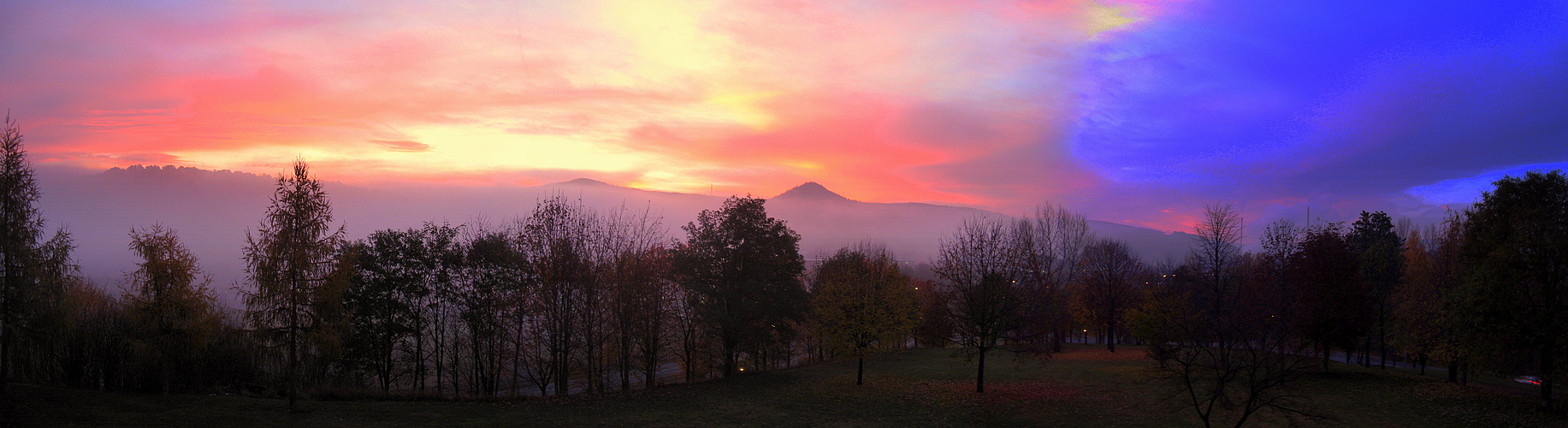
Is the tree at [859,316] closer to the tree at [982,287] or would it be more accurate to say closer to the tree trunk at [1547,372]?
the tree at [982,287]

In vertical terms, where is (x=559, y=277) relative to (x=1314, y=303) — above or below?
above

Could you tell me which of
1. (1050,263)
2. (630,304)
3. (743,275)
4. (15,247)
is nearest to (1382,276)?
(1050,263)

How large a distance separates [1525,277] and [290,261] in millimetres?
Result: 45881

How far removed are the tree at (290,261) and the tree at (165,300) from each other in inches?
130

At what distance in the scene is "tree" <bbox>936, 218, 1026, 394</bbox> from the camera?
31141mm

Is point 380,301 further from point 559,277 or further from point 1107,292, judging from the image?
point 1107,292

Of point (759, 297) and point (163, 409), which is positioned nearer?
point (163, 409)

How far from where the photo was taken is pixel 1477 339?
24625 millimetres

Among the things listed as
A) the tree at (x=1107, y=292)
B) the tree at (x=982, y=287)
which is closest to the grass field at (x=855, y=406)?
the tree at (x=982, y=287)

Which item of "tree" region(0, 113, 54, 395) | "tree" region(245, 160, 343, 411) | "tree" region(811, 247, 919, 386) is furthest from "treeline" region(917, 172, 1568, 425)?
"tree" region(0, 113, 54, 395)

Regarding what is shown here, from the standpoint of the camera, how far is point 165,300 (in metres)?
20.3

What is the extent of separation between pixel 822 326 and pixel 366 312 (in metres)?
24.7

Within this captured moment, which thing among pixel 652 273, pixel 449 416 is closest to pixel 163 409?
pixel 449 416

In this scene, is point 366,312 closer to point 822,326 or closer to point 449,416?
point 449,416
